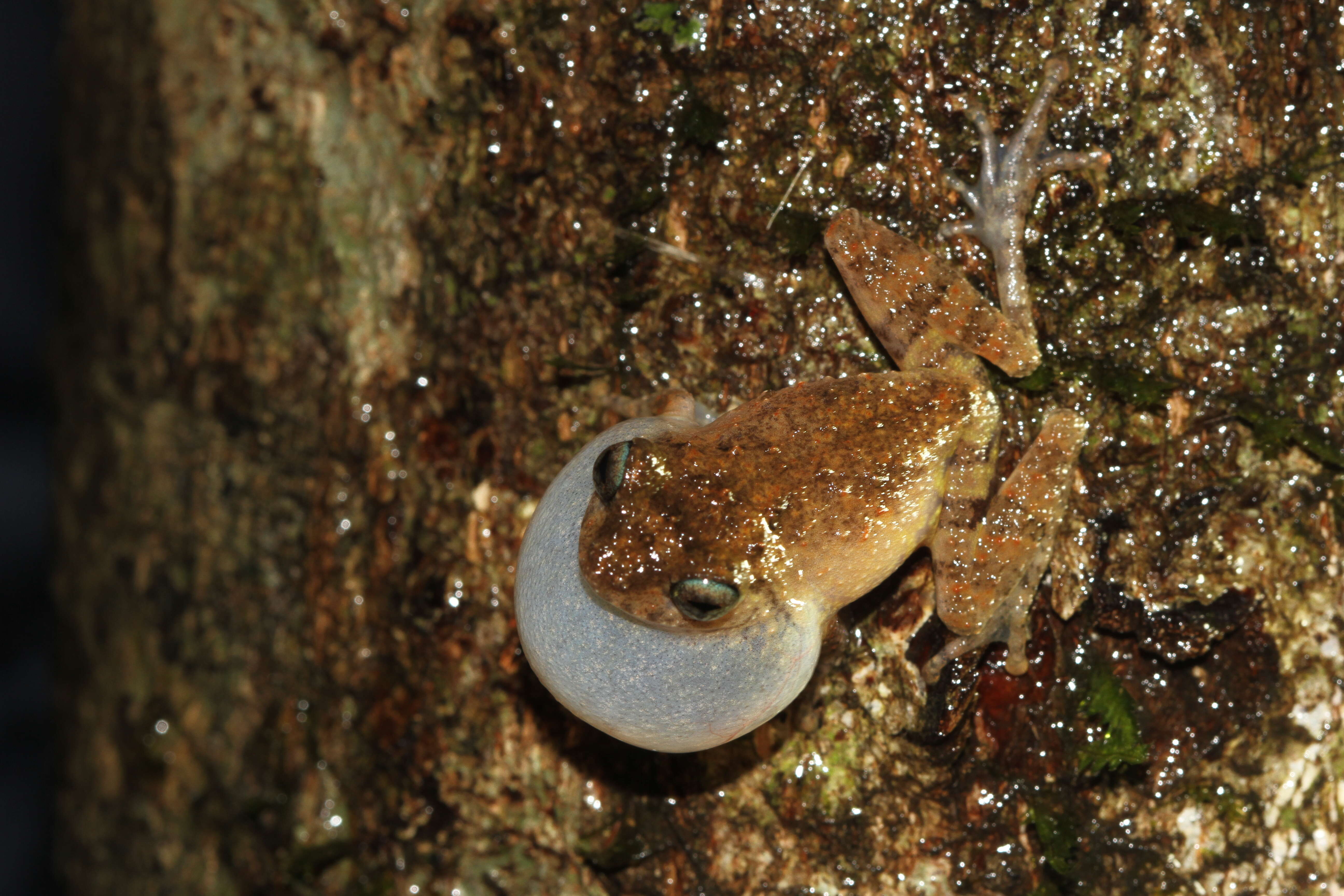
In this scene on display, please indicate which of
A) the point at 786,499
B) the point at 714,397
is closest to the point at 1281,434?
the point at 786,499

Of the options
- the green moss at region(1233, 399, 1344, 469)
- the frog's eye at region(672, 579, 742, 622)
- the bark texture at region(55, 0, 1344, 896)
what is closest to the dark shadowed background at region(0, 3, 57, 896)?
the bark texture at region(55, 0, 1344, 896)

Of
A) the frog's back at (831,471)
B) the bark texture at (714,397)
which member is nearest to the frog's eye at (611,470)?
the frog's back at (831,471)

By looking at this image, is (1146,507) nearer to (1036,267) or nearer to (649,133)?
(1036,267)

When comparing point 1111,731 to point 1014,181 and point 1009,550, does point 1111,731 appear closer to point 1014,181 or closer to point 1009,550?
point 1009,550

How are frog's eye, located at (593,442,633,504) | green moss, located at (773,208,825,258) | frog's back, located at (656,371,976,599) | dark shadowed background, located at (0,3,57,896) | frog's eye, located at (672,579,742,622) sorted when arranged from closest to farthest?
1. frog's eye, located at (672,579,742,622)
2. frog's eye, located at (593,442,633,504)
3. frog's back, located at (656,371,976,599)
4. green moss, located at (773,208,825,258)
5. dark shadowed background, located at (0,3,57,896)

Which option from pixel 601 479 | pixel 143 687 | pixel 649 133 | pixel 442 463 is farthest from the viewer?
pixel 143 687

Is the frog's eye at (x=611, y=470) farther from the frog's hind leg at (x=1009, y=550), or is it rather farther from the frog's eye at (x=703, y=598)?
the frog's hind leg at (x=1009, y=550)

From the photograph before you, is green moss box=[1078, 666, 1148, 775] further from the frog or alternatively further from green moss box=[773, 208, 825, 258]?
green moss box=[773, 208, 825, 258]

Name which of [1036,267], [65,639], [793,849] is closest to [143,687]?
[65,639]
